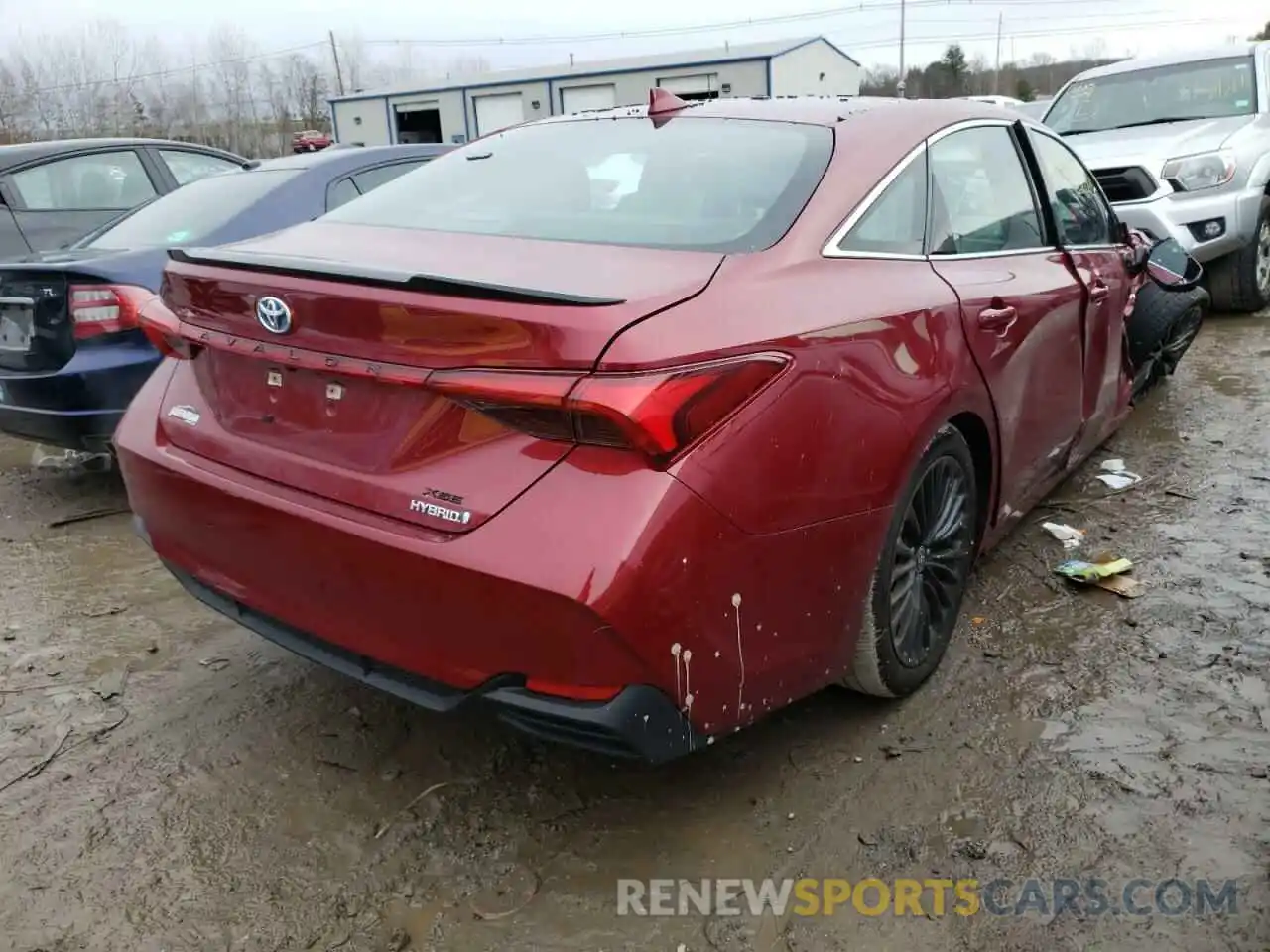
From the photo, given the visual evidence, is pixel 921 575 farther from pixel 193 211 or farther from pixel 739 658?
pixel 193 211

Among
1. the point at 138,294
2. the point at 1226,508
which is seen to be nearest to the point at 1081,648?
the point at 1226,508

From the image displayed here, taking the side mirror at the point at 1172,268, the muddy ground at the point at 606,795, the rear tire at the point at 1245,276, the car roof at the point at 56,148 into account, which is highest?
the car roof at the point at 56,148

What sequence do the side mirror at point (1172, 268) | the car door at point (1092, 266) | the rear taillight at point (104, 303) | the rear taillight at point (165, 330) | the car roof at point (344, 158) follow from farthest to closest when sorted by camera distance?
the car roof at point (344, 158)
the side mirror at point (1172, 268)
the rear taillight at point (104, 303)
the car door at point (1092, 266)
the rear taillight at point (165, 330)

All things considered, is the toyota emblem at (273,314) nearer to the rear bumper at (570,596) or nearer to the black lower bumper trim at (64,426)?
the rear bumper at (570,596)

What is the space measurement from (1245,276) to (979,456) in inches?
217

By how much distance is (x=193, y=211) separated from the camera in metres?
4.83

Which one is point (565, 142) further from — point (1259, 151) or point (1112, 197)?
point (1259, 151)

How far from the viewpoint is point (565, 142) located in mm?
2969

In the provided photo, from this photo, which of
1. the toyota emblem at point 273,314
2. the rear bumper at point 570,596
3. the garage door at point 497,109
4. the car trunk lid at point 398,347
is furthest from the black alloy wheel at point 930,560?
the garage door at point 497,109

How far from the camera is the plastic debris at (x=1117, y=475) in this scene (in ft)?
14.1

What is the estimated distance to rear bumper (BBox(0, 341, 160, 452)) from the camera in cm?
411

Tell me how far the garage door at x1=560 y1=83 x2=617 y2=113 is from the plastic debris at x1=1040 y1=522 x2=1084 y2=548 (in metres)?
34.1

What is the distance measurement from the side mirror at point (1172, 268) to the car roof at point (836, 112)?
1990 mm

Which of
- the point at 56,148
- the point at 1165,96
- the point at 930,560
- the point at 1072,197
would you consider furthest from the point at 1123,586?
the point at 56,148
